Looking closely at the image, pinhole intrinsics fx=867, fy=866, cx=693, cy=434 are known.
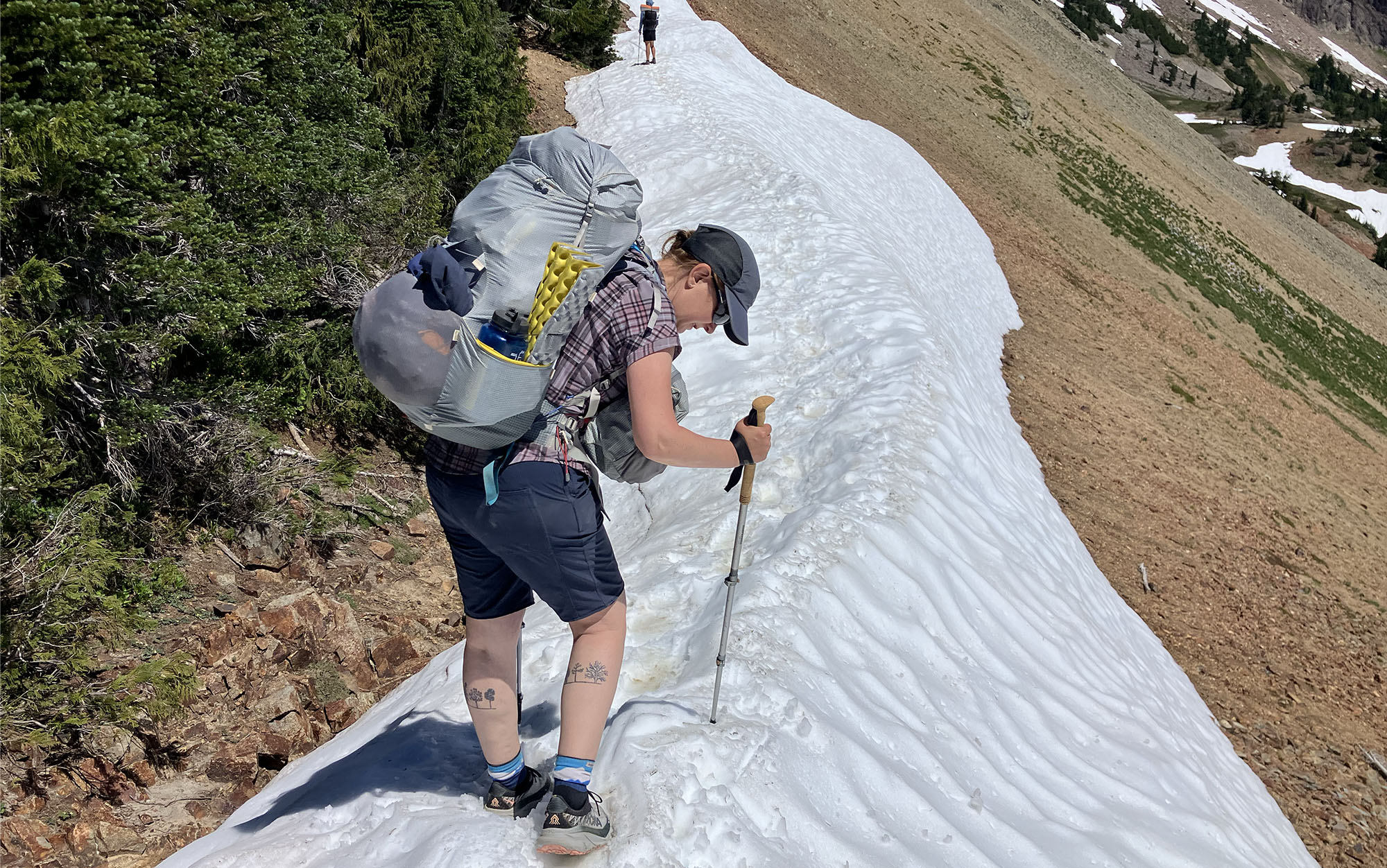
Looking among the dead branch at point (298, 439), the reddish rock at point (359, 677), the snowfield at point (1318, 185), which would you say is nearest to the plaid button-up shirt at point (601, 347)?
the reddish rock at point (359, 677)

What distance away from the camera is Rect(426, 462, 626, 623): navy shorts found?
234cm

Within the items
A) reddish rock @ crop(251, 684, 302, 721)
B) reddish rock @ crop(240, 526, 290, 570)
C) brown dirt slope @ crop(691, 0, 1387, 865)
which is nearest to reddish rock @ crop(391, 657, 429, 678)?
reddish rock @ crop(251, 684, 302, 721)

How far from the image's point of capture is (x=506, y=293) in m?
2.31

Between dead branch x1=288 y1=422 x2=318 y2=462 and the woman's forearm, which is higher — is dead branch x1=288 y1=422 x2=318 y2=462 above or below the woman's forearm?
below

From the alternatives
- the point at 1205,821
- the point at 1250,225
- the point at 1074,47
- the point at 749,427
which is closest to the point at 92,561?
the point at 749,427

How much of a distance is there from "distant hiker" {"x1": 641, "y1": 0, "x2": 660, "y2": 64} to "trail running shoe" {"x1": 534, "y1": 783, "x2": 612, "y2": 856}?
15938mm

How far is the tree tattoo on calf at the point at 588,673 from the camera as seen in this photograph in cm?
251

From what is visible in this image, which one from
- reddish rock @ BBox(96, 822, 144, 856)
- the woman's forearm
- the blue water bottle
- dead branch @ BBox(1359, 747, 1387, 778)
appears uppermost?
the blue water bottle

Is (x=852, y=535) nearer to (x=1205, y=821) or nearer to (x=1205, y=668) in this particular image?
(x=1205, y=821)

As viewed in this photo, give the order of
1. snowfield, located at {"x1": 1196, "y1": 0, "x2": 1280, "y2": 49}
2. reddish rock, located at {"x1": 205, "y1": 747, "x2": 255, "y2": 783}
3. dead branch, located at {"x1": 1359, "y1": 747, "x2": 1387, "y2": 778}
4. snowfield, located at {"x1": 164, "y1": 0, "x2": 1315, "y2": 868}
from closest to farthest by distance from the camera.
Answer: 1. snowfield, located at {"x1": 164, "y1": 0, "x2": 1315, "y2": 868}
2. reddish rock, located at {"x1": 205, "y1": 747, "x2": 255, "y2": 783}
3. dead branch, located at {"x1": 1359, "y1": 747, "x2": 1387, "y2": 778}
4. snowfield, located at {"x1": 1196, "y1": 0, "x2": 1280, "y2": 49}

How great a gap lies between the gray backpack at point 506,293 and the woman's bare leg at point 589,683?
0.62 metres

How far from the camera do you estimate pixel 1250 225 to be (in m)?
39.2

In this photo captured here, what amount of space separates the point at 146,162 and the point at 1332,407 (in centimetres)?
2667

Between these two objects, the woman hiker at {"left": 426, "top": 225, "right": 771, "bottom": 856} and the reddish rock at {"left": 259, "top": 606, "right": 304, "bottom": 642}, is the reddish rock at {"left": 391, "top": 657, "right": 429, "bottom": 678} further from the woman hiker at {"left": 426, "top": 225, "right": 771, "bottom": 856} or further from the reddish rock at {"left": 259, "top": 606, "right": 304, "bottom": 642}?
the woman hiker at {"left": 426, "top": 225, "right": 771, "bottom": 856}
